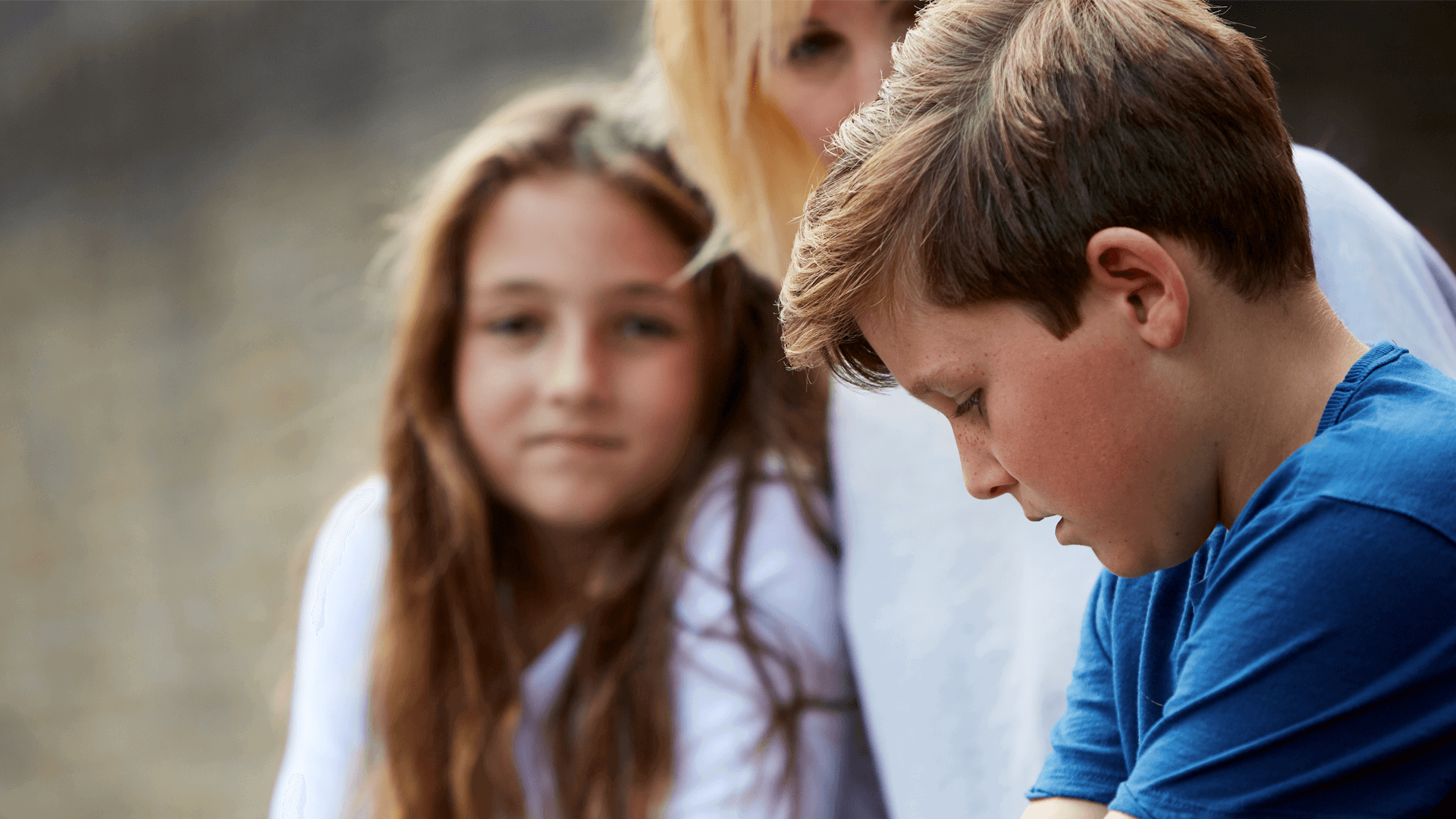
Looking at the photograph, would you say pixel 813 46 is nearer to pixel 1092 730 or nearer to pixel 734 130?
pixel 734 130

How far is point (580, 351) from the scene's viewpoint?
107 cm

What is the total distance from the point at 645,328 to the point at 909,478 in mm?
277

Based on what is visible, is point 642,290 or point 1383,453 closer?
point 1383,453

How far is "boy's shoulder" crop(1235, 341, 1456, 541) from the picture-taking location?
41 centimetres

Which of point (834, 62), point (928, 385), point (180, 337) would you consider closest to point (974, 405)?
point (928, 385)

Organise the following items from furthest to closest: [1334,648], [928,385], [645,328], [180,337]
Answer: [180,337], [645,328], [928,385], [1334,648]

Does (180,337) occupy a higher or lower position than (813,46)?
higher

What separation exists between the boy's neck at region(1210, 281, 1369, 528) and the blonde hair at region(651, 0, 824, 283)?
1.52 feet

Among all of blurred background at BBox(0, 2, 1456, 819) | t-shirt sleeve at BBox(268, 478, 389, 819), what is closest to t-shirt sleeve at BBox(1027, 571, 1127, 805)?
t-shirt sleeve at BBox(268, 478, 389, 819)

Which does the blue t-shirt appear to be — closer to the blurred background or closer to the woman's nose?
the woman's nose

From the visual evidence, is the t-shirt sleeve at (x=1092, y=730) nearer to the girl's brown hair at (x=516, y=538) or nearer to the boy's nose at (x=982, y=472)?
the boy's nose at (x=982, y=472)

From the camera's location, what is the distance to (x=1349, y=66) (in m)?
1.20

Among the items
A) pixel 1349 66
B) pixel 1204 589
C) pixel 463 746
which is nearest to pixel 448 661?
pixel 463 746

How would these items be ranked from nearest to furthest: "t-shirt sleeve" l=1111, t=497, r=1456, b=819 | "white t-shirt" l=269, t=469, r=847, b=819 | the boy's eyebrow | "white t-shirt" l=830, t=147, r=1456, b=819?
1. "t-shirt sleeve" l=1111, t=497, r=1456, b=819
2. the boy's eyebrow
3. "white t-shirt" l=830, t=147, r=1456, b=819
4. "white t-shirt" l=269, t=469, r=847, b=819
